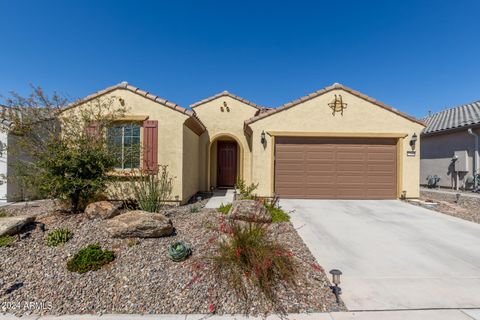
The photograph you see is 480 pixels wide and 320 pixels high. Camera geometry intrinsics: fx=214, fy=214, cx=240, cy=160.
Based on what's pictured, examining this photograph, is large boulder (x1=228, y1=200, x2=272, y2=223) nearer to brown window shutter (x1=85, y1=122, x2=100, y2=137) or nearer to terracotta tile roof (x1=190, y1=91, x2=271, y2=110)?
brown window shutter (x1=85, y1=122, x2=100, y2=137)

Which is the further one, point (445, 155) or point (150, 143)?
point (445, 155)

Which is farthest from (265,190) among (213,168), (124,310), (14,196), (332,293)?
(14,196)

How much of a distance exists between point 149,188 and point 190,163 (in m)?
3.19

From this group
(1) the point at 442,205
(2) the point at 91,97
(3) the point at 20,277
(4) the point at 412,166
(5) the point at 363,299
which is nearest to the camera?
(5) the point at 363,299

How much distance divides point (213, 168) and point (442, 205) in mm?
9702

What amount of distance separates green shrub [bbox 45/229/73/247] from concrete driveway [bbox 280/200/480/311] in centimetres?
483

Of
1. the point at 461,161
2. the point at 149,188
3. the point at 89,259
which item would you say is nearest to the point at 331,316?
the point at 89,259

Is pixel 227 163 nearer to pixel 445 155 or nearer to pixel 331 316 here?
pixel 331 316

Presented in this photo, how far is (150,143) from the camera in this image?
24.1 ft

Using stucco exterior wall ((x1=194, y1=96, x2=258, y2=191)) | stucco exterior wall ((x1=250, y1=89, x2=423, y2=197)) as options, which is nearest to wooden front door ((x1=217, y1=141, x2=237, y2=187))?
stucco exterior wall ((x1=194, y1=96, x2=258, y2=191))

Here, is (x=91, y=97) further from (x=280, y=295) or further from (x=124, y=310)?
(x=280, y=295)

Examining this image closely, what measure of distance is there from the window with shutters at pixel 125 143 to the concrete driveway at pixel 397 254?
203 inches

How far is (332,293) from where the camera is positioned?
2.97m

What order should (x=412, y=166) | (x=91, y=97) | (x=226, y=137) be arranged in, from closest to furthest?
(x=91, y=97) → (x=412, y=166) → (x=226, y=137)
